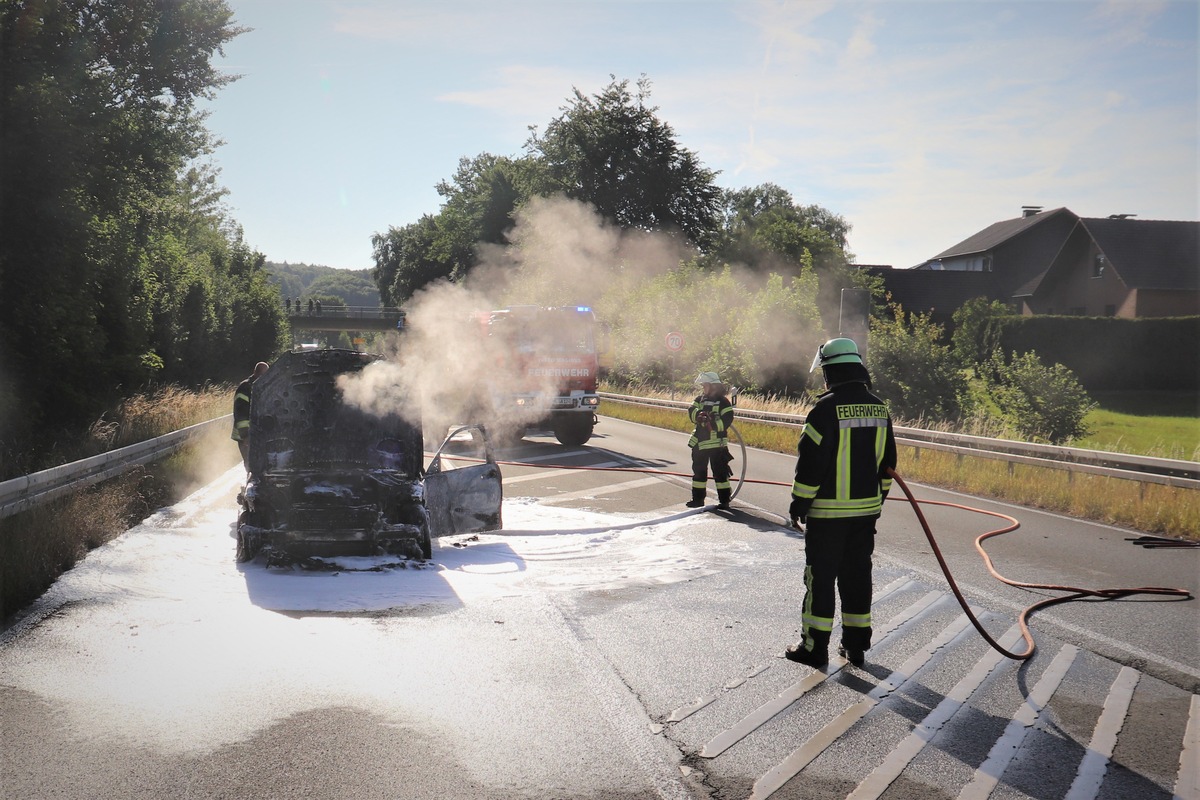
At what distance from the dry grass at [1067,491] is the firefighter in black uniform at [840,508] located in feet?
22.1

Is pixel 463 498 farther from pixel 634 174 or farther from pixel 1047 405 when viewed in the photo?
pixel 634 174

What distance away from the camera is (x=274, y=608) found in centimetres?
655

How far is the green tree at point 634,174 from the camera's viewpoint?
196 ft

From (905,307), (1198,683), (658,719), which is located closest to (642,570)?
(658,719)

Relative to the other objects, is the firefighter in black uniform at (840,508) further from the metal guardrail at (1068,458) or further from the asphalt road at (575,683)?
the metal guardrail at (1068,458)

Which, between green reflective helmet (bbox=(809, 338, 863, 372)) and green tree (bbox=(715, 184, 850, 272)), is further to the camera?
green tree (bbox=(715, 184, 850, 272))

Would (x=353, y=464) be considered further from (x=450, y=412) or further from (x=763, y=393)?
(x=763, y=393)

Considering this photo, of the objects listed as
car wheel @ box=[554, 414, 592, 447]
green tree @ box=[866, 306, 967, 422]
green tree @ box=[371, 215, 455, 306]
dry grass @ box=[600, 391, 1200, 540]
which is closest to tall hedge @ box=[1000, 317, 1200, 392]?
green tree @ box=[866, 306, 967, 422]

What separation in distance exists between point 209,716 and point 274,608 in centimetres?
202

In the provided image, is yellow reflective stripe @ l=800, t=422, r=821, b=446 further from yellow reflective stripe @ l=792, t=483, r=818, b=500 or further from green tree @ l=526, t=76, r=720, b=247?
green tree @ l=526, t=76, r=720, b=247

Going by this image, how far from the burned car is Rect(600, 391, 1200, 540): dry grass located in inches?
326

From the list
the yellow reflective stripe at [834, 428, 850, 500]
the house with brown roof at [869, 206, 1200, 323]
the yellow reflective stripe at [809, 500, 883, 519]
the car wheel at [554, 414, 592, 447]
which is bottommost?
the car wheel at [554, 414, 592, 447]

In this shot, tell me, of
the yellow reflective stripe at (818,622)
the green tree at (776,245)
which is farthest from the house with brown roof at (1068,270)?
the yellow reflective stripe at (818,622)

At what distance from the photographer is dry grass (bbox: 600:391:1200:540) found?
1091 centimetres
